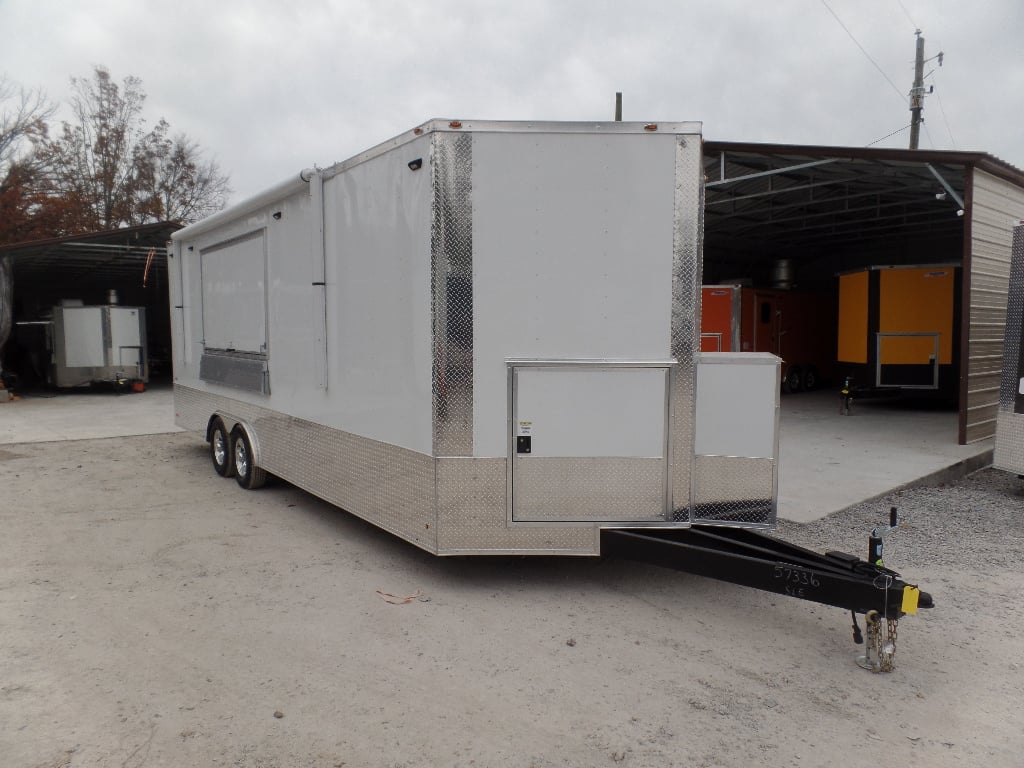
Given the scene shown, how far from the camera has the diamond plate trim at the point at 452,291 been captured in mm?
4227

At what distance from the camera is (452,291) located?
427cm

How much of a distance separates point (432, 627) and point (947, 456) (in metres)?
7.27

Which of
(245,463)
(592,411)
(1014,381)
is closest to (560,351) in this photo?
(592,411)

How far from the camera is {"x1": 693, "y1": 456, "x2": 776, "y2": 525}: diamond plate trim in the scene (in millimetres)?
4309

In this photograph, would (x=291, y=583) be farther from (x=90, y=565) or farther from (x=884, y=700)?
(x=884, y=700)

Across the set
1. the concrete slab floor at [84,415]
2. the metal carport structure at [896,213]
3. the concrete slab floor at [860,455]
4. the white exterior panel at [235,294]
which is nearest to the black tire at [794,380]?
the metal carport structure at [896,213]

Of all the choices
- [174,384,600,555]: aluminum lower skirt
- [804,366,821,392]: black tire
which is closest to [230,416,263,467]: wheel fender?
[174,384,600,555]: aluminum lower skirt

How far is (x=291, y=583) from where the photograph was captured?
4.71 meters

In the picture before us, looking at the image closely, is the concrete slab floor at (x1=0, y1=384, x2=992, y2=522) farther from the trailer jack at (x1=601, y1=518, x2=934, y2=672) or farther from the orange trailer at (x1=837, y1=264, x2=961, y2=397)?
the trailer jack at (x1=601, y1=518, x2=934, y2=672)

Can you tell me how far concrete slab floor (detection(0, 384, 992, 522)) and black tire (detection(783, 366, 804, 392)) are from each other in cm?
35

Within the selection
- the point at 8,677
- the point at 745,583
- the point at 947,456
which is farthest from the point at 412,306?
the point at 947,456

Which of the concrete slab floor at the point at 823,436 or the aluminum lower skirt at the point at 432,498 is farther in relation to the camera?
the concrete slab floor at the point at 823,436

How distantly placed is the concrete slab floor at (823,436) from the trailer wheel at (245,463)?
195 inches

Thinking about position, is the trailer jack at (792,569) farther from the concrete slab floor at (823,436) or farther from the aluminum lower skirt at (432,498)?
the concrete slab floor at (823,436)
